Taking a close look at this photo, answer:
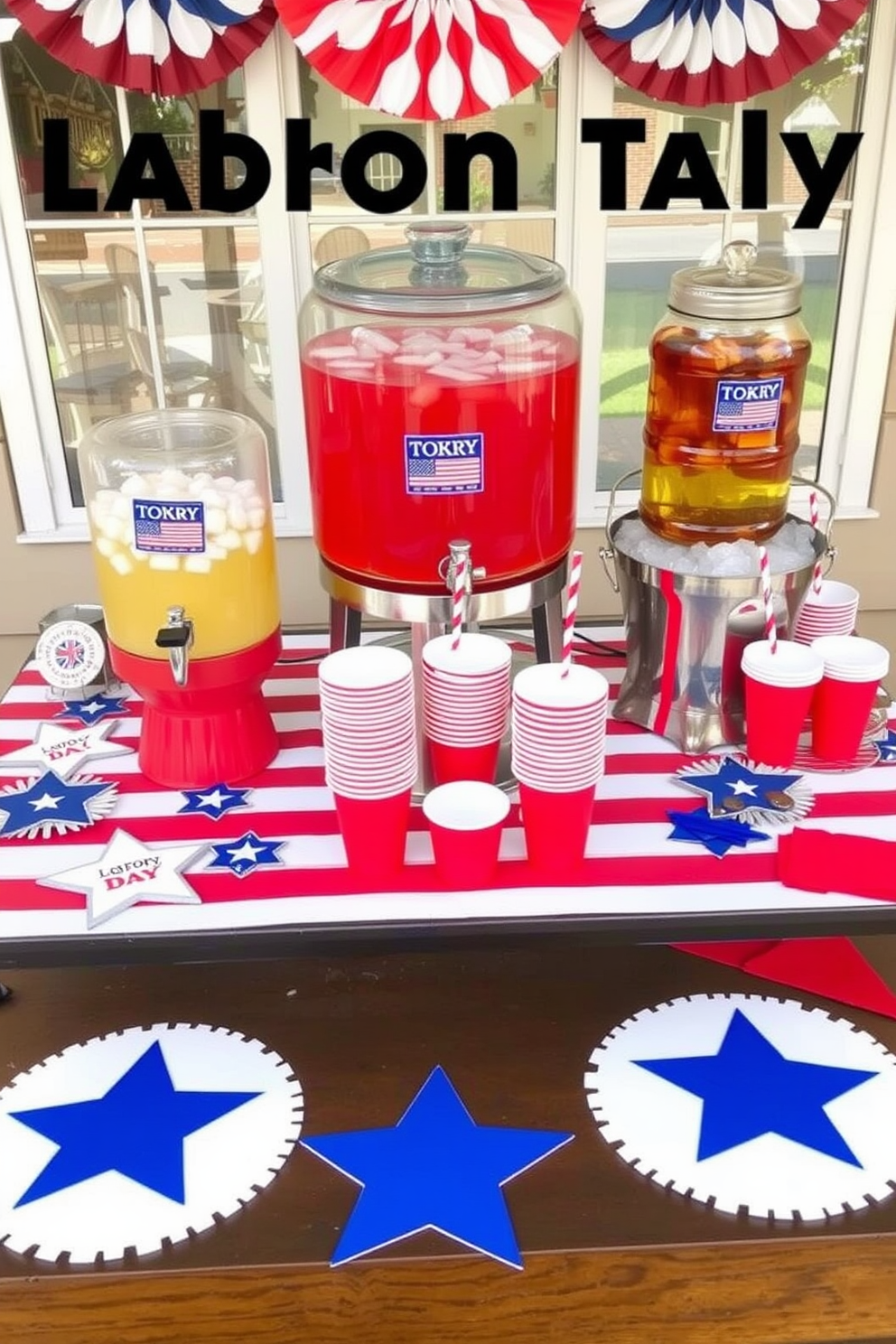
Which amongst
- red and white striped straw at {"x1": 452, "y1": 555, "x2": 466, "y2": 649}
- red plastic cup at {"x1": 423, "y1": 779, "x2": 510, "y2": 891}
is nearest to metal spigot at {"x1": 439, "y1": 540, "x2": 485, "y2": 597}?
red and white striped straw at {"x1": 452, "y1": 555, "x2": 466, "y2": 649}

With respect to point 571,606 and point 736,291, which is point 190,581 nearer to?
point 571,606

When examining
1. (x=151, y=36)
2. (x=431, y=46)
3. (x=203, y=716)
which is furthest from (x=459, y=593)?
(x=151, y=36)

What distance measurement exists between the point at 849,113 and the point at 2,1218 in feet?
7.21

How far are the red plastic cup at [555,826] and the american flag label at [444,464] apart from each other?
14.0 inches

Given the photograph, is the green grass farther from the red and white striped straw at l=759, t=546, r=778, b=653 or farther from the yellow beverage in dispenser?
the yellow beverage in dispenser

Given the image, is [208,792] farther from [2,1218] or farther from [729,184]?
[729,184]

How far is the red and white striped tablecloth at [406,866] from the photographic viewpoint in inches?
46.6

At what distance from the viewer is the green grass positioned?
2.12 metres

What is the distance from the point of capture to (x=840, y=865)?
4.00ft

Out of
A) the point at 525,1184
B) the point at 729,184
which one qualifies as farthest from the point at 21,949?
the point at 729,184

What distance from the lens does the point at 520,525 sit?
4.31 feet

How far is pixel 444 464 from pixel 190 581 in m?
0.35

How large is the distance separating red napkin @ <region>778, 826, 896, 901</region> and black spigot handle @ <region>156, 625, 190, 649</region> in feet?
2.47

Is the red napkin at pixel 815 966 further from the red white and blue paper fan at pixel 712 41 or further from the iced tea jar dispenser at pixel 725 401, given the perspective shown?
the red white and blue paper fan at pixel 712 41
